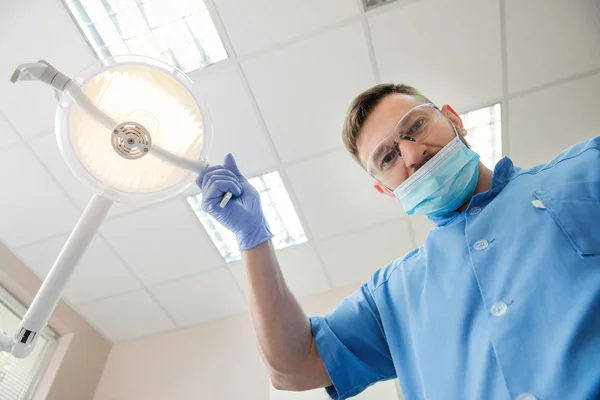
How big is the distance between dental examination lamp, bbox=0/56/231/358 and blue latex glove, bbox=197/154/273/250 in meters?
0.13

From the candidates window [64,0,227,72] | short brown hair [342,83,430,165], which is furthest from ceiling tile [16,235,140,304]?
short brown hair [342,83,430,165]

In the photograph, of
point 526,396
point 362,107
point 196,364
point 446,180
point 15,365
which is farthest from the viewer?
point 196,364

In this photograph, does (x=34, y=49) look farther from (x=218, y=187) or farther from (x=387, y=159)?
(x=387, y=159)

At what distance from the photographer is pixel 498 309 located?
2.68 ft

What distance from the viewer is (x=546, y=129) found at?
2.40 meters

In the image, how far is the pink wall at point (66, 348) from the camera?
2818 millimetres

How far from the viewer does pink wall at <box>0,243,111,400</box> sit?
9.25 feet

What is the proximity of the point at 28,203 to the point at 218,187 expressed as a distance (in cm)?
205

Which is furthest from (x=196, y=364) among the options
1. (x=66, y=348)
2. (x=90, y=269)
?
(x=90, y=269)

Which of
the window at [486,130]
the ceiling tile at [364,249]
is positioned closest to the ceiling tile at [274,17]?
the window at [486,130]

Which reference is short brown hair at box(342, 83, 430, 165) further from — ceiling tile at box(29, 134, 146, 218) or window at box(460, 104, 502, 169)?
ceiling tile at box(29, 134, 146, 218)

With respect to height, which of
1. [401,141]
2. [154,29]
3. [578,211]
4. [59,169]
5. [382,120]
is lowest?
[578,211]

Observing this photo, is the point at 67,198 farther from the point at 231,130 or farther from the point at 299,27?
the point at 299,27

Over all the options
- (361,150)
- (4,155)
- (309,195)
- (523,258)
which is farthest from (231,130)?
(523,258)
